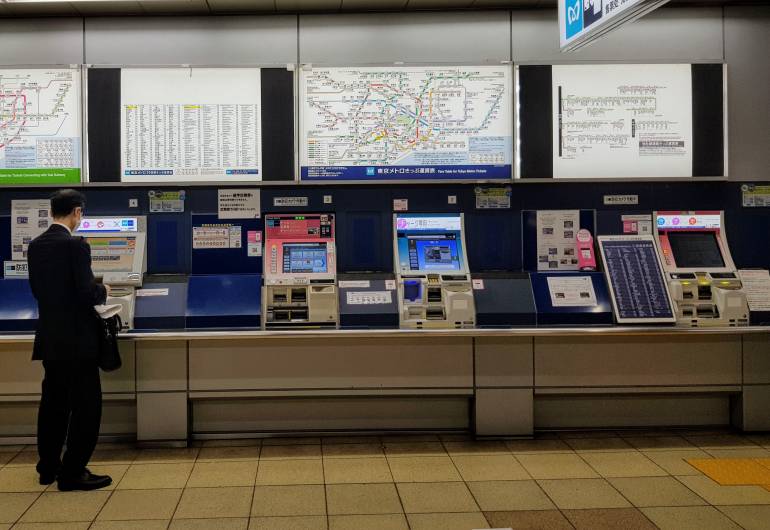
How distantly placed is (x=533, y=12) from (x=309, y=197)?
2121 millimetres

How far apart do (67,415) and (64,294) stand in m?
0.70

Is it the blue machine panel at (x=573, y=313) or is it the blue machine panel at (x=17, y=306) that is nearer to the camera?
the blue machine panel at (x=17, y=306)

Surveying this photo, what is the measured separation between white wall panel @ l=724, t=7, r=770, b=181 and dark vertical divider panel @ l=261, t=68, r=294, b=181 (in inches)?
127

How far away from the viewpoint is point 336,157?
16.2 ft

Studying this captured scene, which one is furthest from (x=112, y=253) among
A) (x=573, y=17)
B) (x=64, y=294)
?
(x=573, y=17)

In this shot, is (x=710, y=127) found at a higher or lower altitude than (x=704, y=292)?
higher

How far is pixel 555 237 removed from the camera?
16.6ft

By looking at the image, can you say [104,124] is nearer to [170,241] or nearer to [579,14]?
[170,241]

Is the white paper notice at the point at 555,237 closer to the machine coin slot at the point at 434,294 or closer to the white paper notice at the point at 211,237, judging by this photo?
the machine coin slot at the point at 434,294

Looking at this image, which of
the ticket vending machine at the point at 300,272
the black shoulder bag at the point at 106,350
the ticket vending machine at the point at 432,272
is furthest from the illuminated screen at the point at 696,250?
the black shoulder bag at the point at 106,350

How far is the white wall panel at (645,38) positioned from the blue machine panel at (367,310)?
1987 mm

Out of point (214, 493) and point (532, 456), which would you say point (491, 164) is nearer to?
point (532, 456)

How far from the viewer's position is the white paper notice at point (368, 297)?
464 cm

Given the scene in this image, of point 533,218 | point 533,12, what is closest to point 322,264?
point 533,218
